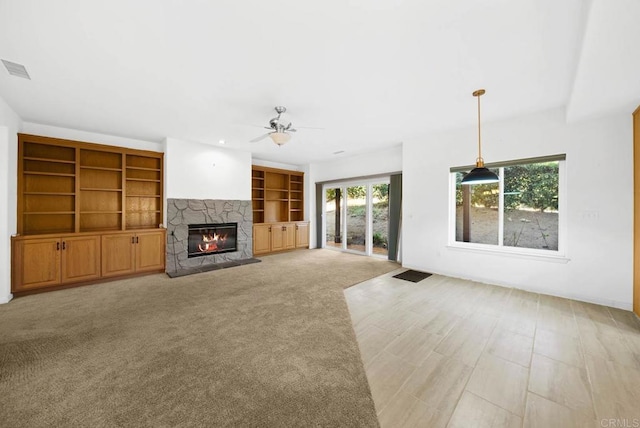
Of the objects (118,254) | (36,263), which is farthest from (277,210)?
(36,263)

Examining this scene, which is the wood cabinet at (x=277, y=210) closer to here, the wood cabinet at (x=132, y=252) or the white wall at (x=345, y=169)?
the white wall at (x=345, y=169)

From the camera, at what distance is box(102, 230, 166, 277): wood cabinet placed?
4.46m

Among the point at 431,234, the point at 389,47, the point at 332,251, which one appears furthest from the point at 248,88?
the point at 332,251

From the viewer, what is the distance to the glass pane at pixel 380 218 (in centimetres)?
655

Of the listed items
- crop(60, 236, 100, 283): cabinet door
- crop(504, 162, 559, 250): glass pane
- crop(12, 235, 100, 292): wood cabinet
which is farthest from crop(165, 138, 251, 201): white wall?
crop(504, 162, 559, 250): glass pane

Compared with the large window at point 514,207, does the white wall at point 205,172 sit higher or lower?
higher

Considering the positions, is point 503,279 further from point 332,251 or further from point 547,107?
point 332,251

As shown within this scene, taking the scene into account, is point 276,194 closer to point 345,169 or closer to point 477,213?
point 345,169

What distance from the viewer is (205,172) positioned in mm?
5699

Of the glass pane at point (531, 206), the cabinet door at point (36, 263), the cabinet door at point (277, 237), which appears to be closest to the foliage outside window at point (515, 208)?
the glass pane at point (531, 206)

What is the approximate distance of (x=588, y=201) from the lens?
3.35 m

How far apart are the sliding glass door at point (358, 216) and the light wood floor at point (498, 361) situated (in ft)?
10.7

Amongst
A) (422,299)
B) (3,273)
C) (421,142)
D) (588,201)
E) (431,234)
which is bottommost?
(422,299)

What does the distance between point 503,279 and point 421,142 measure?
2923mm
